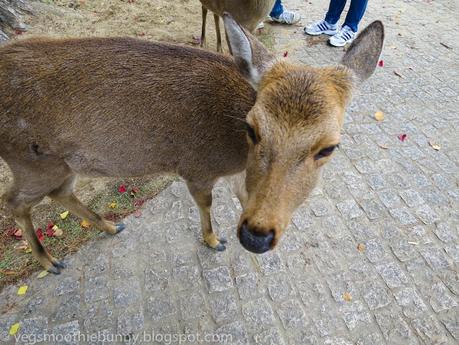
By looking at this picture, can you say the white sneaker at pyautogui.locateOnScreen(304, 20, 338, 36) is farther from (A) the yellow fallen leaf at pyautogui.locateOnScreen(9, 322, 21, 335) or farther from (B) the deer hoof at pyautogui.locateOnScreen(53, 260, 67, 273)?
(A) the yellow fallen leaf at pyautogui.locateOnScreen(9, 322, 21, 335)

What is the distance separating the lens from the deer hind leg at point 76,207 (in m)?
3.60

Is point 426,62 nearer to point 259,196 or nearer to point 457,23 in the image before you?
point 457,23

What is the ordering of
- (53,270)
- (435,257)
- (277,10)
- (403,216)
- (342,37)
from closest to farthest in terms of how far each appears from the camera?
(53,270), (435,257), (403,216), (342,37), (277,10)

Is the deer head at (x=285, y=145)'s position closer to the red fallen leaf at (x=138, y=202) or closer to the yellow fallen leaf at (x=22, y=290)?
the red fallen leaf at (x=138, y=202)

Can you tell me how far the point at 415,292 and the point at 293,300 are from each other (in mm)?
1227

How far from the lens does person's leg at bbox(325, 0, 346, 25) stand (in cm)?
751

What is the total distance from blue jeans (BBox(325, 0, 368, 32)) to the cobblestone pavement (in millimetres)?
3407

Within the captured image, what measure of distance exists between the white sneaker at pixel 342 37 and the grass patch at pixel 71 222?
15.7 ft

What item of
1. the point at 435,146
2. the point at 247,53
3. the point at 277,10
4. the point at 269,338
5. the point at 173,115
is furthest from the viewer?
the point at 277,10

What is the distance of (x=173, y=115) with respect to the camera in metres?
3.15

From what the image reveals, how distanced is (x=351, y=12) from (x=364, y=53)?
17.1 feet

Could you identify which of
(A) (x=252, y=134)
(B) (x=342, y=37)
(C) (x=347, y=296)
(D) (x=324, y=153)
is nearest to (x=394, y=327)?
(C) (x=347, y=296)

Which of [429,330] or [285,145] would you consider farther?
[429,330]

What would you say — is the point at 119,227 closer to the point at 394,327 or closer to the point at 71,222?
the point at 71,222
